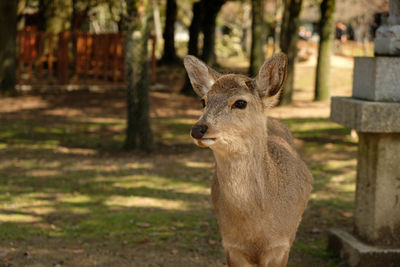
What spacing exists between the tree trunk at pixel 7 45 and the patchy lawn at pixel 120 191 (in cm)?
214

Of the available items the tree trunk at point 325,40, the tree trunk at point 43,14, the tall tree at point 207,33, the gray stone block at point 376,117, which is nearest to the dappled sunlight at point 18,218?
the gray stone block at point 376,117

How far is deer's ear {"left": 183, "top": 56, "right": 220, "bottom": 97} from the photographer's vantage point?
4.70 m

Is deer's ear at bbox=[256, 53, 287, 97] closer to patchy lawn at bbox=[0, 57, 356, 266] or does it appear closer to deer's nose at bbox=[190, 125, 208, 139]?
deer's nose at bbox=[190, 125, 208, 139]

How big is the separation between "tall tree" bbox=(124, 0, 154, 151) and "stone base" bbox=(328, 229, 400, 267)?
6.88 meters

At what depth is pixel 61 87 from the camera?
21.4m

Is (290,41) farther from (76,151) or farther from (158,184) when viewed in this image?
(158,184)

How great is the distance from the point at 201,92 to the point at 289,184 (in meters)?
1.07

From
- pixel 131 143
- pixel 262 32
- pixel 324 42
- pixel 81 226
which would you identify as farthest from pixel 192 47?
pixel 81 226

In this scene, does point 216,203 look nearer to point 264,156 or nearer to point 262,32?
point 264,156

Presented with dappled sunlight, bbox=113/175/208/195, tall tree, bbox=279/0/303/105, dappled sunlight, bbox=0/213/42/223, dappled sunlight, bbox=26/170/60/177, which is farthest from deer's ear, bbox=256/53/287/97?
tall tree, bbox=279/0/303/105

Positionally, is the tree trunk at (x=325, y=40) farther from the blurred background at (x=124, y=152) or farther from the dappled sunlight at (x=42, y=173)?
the dappled sunlight at (x=42, y=173)

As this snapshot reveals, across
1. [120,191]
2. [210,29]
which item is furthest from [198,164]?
[210,29]

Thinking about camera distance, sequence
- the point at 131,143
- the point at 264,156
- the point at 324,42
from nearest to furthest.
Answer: the point at 264,156, the point at 131,143, the point at 324,42

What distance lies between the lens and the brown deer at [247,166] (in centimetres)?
417
